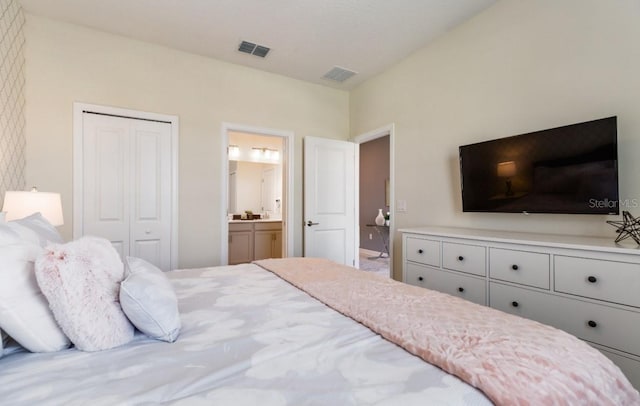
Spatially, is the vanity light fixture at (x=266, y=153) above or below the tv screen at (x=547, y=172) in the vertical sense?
above

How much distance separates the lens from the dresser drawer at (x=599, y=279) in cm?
141

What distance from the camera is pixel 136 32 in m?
2.87

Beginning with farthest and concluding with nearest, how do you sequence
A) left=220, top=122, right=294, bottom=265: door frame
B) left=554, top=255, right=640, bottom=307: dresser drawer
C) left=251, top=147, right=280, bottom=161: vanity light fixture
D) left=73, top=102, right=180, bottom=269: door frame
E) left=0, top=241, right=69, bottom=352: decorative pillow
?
left=251, top=147, right=280, bottom=161: vanity light fixture
left=220, top=122, right=294, bottom=265: door frame
left=73, top=102, right=180, bottom=269: door frame
left=554, top=255, right=640, bottom=307: dresser drawer
left=0, top=241, right=69, bottom=352: decorative pillow

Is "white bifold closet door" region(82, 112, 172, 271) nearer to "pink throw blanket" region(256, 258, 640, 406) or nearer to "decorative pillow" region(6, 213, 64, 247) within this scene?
"decorative pillow" region(6, 213, 64, 247)

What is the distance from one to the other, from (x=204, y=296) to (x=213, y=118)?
2503mm

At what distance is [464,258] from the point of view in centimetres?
215

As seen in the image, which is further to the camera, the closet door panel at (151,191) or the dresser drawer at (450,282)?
the closet door panel at (151,191)

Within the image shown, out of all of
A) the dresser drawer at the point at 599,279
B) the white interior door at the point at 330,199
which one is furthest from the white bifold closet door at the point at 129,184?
the dresser drawer at the point at 599,279

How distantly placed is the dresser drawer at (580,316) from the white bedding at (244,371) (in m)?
1.33

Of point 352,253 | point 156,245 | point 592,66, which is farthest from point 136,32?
point 592,66

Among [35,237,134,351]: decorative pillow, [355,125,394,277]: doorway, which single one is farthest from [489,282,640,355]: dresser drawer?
[355,125,394,277]: doorway

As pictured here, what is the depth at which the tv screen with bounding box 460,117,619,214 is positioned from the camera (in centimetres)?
176

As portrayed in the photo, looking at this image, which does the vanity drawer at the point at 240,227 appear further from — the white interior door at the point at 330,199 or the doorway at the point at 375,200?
the doorway at the point at 375,200

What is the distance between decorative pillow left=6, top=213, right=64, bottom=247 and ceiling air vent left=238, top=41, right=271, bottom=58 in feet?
8.17
